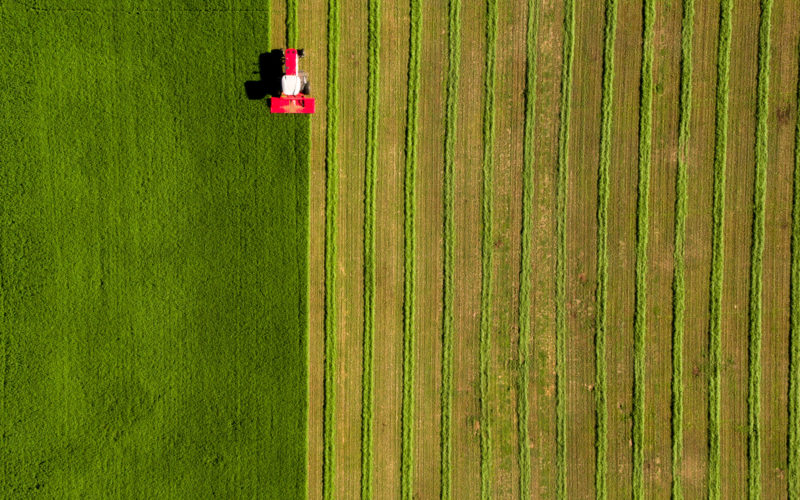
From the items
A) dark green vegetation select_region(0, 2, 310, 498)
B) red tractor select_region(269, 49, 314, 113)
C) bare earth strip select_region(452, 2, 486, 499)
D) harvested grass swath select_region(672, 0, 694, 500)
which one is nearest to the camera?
red tractor select_region(269, 49, 314, 113)

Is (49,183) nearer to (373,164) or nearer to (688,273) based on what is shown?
(373,164)

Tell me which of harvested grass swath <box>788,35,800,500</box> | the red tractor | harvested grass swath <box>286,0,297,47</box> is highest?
harvested grass swath <box>286,0,297,47</box>

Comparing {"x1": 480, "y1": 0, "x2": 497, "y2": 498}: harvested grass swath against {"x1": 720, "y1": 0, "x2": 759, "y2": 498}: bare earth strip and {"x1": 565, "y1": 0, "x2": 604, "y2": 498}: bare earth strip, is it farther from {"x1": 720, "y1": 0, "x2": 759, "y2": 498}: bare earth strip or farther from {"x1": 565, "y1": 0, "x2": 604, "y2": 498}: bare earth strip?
{"x1": 720, "y1": 0, "x2": 759, "y2": 498}: bare earth strip

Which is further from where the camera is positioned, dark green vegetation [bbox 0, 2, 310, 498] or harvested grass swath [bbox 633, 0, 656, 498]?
harvested grass swath [bbox 633, 0, 656, 498]

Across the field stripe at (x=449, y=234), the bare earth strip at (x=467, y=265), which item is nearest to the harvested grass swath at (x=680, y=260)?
the bare earth strip at (x=467, y=265)

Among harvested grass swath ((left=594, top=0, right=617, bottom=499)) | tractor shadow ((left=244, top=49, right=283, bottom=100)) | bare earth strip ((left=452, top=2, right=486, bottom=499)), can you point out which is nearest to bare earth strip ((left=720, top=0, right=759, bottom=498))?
harvested grass swath ((left=594, top=0, right=617, bottom=499))

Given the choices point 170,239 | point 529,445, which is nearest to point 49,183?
point 170,239
